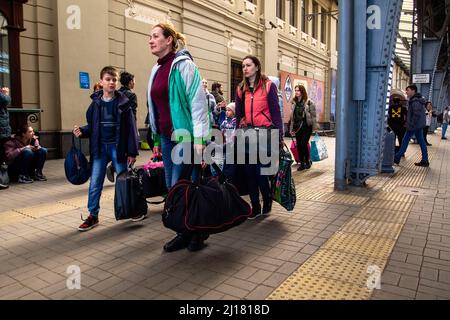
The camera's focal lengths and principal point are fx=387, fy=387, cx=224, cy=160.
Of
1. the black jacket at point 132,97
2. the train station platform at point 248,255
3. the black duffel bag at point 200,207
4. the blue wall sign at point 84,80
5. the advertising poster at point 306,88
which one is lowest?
the train station platform at point 248,255

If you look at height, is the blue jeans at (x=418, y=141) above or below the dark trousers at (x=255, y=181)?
above

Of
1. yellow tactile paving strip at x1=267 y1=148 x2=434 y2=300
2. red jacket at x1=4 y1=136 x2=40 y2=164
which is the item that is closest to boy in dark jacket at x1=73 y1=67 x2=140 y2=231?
yellow tactile paving strip at x1=267 y1=148 x2=434 y2=300

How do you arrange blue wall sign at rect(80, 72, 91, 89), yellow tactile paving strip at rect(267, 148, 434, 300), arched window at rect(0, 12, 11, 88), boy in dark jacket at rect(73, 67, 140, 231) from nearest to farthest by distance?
yellow tactile paving strip at rect(267, 148, 434, 300), boy in dark jacket at rect(73, 67, 140, 231), arched window at rect(0, 12, 11, 88), blue wall sign at rect(80, 72, 91, 89)

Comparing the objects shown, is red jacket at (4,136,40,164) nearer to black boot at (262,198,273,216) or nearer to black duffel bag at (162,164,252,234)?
black boot at (262,198,273,216)

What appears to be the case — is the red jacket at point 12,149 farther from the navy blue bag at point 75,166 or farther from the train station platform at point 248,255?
the navy blue bag at point 75,166

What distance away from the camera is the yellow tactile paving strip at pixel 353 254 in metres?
2.60

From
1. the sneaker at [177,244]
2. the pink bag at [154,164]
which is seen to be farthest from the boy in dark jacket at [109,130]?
the sneaker at [177,244]

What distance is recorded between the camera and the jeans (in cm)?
641

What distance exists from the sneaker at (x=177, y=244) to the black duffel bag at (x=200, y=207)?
0.36 metres

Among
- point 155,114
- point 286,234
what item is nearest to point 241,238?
point 286,234

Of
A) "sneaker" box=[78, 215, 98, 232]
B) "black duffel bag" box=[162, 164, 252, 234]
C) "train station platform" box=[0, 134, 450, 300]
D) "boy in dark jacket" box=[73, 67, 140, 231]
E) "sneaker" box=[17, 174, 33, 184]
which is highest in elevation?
"boy in dark jacket" box=[73, 67, 140, 231]

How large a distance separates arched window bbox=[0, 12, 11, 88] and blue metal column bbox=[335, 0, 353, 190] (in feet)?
20.6

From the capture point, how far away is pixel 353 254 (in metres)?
3.30

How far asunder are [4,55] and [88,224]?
540 cm
